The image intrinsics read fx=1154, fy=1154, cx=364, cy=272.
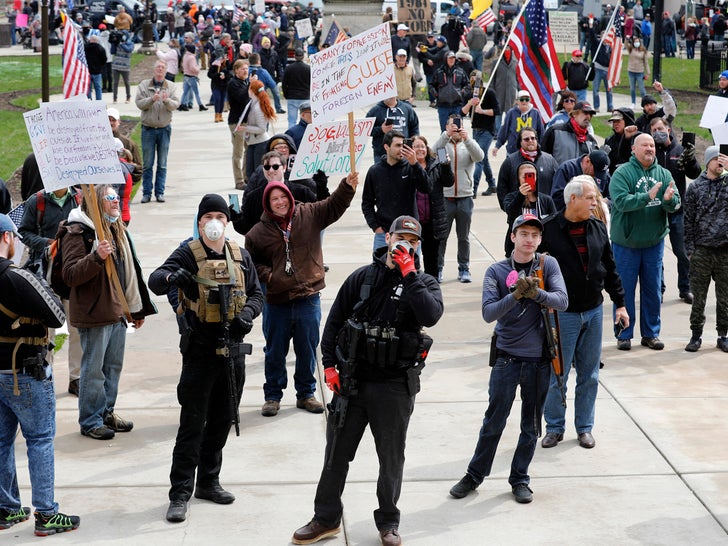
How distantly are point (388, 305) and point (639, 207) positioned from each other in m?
4.50

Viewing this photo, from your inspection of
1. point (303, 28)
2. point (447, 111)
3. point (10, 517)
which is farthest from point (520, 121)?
point (303, 28)

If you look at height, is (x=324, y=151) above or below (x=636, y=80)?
below

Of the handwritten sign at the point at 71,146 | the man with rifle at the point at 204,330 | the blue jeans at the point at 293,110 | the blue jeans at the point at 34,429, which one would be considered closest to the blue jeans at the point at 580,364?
the man with rifle at the point at 204,330

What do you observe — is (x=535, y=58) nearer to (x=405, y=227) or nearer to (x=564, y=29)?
(x=405, y=227)

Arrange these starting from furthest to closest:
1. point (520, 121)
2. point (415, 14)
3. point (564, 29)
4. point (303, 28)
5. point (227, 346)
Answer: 1. point (303, 28)
2. point (415, 14)
3. point (564, 29)
4. point (520, 121)
5. point (227, 346)

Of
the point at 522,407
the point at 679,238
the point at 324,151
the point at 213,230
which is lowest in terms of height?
the point at 522,407

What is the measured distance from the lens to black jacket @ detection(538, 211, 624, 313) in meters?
7.94

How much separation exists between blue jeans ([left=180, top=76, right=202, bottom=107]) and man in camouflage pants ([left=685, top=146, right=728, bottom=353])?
64.0 ft

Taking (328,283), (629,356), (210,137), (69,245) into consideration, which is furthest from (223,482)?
(210,137)

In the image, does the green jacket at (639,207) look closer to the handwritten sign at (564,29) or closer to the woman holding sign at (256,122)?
the woman holding sign at (256,122)

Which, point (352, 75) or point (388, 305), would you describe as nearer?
point (388, 305)

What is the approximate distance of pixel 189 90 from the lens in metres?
29.3

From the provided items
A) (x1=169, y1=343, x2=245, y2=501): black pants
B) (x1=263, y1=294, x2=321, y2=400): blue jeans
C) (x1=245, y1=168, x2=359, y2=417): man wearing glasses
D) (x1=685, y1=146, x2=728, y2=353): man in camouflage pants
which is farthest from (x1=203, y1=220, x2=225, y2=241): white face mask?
(x1=685, y1=146, x2=728, y2=353): man in camouflage pants

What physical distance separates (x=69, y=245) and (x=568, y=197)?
3.44 meters
